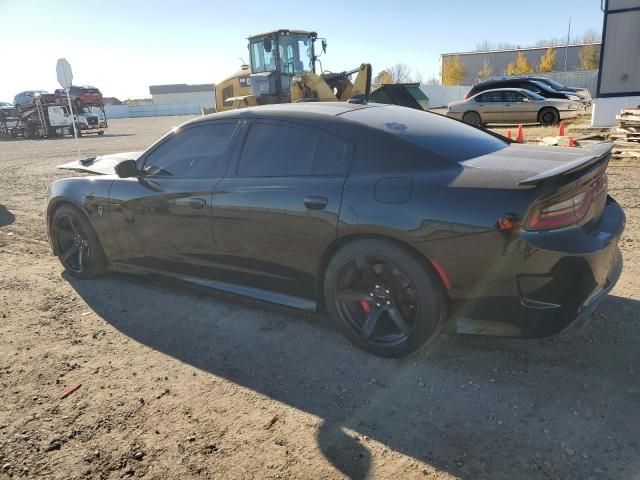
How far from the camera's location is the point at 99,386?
2.90 m

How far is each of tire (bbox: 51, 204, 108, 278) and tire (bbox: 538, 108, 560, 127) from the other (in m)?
16.4

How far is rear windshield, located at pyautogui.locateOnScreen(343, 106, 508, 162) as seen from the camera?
9.62 ft

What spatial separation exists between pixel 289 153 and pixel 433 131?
0.98 meters

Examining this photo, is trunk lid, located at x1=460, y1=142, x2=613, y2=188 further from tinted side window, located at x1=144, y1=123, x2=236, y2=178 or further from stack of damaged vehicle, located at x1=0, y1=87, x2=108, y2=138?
stack of damaged vehicle, located at x1=0, y1=87, x2=108, y2=138

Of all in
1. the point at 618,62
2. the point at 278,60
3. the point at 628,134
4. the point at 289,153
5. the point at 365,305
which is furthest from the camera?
the point at 618,62

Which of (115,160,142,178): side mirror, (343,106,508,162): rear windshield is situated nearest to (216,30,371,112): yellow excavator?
(115,160,142,178): side mirror

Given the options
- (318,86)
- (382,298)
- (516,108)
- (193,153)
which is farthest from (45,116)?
(382,298)

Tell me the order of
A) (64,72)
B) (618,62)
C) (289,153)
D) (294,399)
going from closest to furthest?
(294,399) < (289,153) < (64,72) < (618,62)

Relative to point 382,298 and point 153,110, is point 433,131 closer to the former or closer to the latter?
point 382,298

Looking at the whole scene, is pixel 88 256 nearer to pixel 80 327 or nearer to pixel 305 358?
pixel 80 327

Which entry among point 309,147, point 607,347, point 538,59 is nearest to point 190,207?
point 309,147

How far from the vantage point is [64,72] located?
13859mm

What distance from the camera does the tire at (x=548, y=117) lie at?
1664 centimetres

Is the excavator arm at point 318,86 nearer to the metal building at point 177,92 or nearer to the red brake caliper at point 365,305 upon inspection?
the red brake caliper at point 365,305
